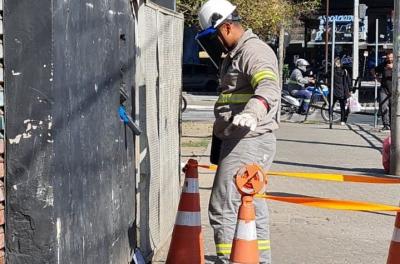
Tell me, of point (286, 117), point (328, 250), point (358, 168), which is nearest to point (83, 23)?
point (328, 250)

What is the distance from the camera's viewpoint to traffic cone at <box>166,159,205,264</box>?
539 centimetres

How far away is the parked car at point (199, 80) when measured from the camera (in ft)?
127

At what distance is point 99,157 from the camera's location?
439 cm

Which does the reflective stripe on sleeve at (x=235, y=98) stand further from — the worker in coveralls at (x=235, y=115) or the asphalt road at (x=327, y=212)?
the asphalt road at (x=327, y=212)

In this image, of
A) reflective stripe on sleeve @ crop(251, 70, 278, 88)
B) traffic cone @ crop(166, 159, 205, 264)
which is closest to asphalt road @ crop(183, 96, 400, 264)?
traffic cone @ crop(166, 159, 205, 264)

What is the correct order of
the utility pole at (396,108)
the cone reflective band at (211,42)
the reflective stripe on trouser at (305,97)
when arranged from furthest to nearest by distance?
1. the reflective stripe on trouser at (305,97)
2. the utility pole at (396,108)
3. the cone reflective band at (211,42)

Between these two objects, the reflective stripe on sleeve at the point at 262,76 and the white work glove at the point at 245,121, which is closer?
the white work glove at the point at 245,121

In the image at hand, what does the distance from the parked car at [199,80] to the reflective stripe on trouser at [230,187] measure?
33434 millimetres

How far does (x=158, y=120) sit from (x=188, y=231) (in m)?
0.99

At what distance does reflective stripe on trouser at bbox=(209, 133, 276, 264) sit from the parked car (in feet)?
110

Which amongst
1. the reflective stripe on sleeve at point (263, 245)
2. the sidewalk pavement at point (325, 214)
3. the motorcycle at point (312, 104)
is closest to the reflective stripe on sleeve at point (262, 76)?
the reflective stripe on sleeve at point (263, 245)

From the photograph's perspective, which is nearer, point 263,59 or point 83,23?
point 83,23

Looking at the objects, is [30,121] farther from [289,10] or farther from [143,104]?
[289,10]

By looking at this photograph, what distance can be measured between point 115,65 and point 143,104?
67 centimetres
